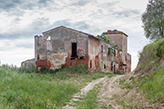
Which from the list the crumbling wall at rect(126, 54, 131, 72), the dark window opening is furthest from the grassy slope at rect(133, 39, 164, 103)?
the crumbling wall at rect(126, 54, 131, 72)

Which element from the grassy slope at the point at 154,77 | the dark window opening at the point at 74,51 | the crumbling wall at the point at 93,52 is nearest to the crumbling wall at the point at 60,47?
the dark window opening at the point at 74,51

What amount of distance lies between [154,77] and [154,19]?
2222 cm

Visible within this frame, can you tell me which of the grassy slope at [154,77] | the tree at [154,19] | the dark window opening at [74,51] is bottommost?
the grassy slope at [154,77]

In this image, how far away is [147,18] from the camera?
29.8 metres

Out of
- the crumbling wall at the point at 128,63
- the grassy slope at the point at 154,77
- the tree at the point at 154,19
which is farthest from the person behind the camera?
the crumbling wall at the point at 128,63

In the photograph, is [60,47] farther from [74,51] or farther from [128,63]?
[128,63]

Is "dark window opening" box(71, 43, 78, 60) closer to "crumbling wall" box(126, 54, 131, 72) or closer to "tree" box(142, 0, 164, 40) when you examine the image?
"tree" box(142, 0, 164, 40)

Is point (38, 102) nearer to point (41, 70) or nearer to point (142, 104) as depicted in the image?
point (142, 104)

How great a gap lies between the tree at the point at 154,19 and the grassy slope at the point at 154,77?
16629mm

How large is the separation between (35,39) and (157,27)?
19.1 m

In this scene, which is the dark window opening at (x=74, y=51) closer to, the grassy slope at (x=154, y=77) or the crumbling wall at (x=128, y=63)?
the grassy slope at (x=154, y=77)

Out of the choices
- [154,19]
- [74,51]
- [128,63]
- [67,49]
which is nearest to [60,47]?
[67,49]

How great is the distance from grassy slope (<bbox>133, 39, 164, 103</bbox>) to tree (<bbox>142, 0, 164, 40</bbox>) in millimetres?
16629

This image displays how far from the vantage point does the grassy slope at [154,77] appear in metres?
7.34
